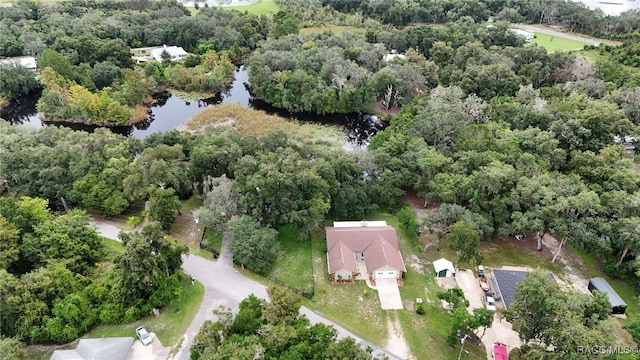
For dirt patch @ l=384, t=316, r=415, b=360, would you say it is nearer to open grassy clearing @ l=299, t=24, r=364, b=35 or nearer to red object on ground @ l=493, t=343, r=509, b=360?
red object on ground @ l=493, t=343, r=509, b=360

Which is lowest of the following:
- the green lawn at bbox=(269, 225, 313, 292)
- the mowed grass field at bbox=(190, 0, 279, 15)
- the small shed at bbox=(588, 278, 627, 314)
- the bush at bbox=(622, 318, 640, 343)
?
the green lawn at bbox=(269, 225, 313, 292)

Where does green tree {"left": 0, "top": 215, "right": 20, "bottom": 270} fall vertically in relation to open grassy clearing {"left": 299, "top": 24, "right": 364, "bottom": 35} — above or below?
below

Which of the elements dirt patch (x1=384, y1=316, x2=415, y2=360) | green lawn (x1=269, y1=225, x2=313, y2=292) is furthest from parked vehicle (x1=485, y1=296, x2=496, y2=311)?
green lawn (x1=269, y1=225, x2=313, y2=292)

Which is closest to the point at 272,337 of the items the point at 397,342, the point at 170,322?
the point at 170,322

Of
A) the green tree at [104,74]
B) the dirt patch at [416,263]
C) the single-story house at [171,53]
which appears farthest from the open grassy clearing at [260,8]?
the dirt patch at [416,263]

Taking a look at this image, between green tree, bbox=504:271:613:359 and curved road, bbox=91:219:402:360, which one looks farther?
curved road, bbox=91:219:402:360

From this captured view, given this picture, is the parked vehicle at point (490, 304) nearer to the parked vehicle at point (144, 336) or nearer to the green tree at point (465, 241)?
the green tree at point (465, 241)
